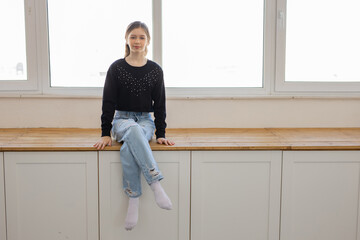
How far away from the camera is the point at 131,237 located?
202 cm

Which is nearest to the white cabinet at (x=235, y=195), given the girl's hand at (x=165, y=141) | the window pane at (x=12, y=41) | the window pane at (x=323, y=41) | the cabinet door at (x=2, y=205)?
the girl's hand at (x=165, y=141)

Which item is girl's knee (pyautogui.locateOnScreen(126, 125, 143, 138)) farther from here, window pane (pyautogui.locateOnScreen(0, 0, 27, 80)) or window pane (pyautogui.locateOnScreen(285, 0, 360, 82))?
window pane (pyautogui.locateOnScreen(285, 0, 360, 82))

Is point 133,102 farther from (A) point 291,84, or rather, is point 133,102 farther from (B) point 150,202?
(A) point 291,84

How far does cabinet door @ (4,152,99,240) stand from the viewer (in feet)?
6.41

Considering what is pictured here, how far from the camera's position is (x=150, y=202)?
200 centimetres

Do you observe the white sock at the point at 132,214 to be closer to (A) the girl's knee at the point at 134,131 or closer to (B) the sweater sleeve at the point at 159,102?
(A) the girl's knee at the point at 134,131

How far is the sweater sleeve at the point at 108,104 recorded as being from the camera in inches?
79.7

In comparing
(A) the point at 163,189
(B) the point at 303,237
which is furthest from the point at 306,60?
(A) the point at 163,189

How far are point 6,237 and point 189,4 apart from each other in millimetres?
1729

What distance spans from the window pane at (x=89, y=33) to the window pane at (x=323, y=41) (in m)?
0.94

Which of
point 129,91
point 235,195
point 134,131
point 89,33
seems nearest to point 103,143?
point 134,131

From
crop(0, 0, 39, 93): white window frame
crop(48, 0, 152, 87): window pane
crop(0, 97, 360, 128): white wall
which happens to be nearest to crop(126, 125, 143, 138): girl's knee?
crop(0, 97, 360, 128): white wall

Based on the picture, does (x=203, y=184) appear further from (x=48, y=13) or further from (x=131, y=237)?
(x=48, y=13)

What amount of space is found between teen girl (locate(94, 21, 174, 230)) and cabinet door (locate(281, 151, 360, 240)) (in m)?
0.69
